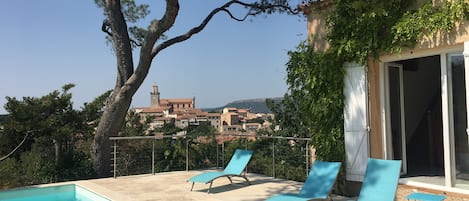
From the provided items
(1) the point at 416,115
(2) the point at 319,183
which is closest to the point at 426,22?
(1) the point at 416,115

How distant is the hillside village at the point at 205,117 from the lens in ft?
52.0

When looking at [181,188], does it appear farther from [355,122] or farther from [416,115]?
[416,115]

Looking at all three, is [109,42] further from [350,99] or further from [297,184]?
[350,99]

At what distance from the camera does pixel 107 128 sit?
13508mm

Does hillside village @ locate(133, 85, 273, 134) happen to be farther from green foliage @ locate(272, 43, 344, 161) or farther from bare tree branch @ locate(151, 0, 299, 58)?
green foliage @ locate(272, 43, 344, 161)

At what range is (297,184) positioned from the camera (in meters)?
9.01

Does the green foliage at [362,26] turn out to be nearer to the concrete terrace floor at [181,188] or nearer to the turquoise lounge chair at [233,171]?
the concrete terrace floor at [181,188]

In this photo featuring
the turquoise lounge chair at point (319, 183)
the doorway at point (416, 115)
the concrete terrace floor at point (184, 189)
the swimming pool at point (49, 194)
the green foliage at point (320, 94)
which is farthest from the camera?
the swimming pool at point (49, 194)

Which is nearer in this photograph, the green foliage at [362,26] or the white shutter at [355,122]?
the green foliage at [362,26]

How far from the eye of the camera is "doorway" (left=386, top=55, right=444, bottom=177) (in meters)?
7.38

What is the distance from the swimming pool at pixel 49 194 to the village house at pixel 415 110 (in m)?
5.86

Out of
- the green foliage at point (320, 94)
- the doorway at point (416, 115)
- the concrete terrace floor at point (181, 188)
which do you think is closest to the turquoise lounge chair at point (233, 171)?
the concrete terrace floor at point (181, 188)

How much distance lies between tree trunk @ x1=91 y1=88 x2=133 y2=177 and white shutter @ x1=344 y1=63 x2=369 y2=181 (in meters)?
8.10

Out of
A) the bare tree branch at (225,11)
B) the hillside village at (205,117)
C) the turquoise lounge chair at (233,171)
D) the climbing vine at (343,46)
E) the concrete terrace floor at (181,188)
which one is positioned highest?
the bare tree branch at (225,11)
